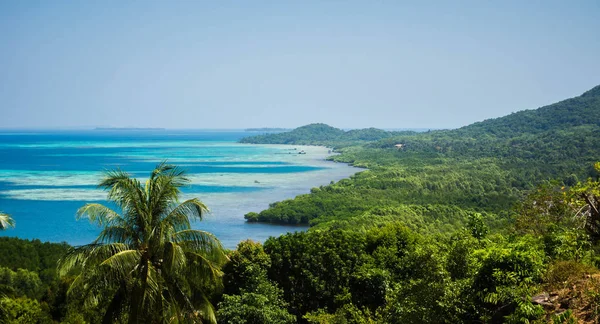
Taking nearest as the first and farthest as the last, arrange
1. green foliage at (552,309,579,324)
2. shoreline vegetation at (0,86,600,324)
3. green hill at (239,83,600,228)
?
green foliage at (552,309,579,324) < shoreline vegetation at (0,86,600,324) < green hill at (239,83,600,228)

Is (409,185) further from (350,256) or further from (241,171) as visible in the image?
(350,256)

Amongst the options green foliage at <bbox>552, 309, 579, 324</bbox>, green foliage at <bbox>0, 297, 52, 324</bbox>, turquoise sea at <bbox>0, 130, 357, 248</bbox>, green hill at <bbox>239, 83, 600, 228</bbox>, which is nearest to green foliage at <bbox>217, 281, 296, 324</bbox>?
green foliage at <bbox>0, 297, 52, 324</bbox>

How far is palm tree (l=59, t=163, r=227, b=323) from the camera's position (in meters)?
9.11

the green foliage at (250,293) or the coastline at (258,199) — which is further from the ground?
the green foliage at (250,293)

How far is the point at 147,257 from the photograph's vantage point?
9508mm

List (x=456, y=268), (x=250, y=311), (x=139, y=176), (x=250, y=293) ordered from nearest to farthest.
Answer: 1. (x=456, y=268)
2. (x=250, y=311)
3. (x=250, y=293)
4. (x=139, y=176)

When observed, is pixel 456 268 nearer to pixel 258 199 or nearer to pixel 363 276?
pixel 363 276

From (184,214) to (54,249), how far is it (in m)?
22.2

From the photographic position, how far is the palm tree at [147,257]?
29.9 feet

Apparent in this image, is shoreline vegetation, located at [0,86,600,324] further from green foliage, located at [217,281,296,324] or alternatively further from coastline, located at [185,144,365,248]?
coastline, located at [185,144,365,248]

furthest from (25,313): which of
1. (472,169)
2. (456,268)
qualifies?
(472,169)

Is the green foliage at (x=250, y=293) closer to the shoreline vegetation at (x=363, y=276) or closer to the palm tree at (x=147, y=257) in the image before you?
the shoreline vegetation at (x=363, y=276)

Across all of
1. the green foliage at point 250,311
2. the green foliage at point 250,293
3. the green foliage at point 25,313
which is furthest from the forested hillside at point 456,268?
the green foliage at point 25,313

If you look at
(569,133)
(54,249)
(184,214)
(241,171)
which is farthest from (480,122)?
(184,214)
